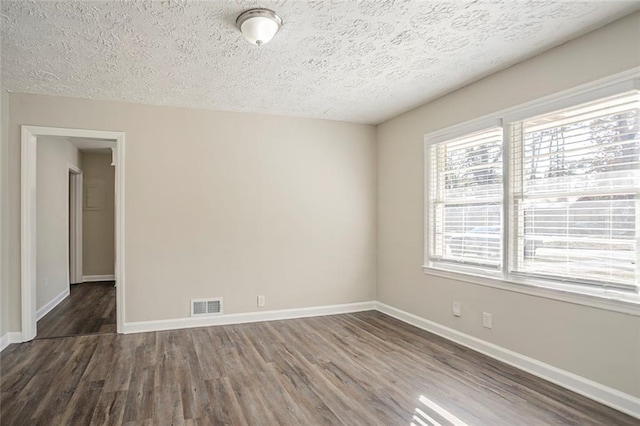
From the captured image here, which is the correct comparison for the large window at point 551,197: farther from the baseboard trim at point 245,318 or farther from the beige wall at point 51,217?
the beige wall at point 51,217

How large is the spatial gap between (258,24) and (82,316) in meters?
4.47

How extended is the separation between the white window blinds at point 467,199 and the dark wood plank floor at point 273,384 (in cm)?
96

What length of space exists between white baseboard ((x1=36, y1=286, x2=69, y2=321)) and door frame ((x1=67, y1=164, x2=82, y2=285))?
120 centimetres

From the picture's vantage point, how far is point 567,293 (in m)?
2.77

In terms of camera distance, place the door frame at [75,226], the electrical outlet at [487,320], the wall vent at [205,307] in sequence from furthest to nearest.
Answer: the door frame at [75,226], the wall vent at [205,307], the electrical outlet at [487,320]

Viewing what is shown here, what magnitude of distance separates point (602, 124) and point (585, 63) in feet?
1.53

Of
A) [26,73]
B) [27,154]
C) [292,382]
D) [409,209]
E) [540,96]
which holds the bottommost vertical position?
[292,382]

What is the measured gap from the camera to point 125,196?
165 inches

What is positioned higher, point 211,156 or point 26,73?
point 26,73

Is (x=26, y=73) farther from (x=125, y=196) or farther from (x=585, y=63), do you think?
(x=585, y=63)

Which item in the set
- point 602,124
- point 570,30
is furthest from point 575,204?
point 570,30

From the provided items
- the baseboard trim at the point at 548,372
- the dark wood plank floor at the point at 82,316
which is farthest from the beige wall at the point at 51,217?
the baseboard trim at the point at 548,372

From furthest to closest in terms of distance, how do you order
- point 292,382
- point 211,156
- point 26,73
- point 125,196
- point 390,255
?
point 390,255, point 211,156, point 125,196, point 26,73, point 292,382

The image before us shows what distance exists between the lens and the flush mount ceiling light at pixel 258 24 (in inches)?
93.1
